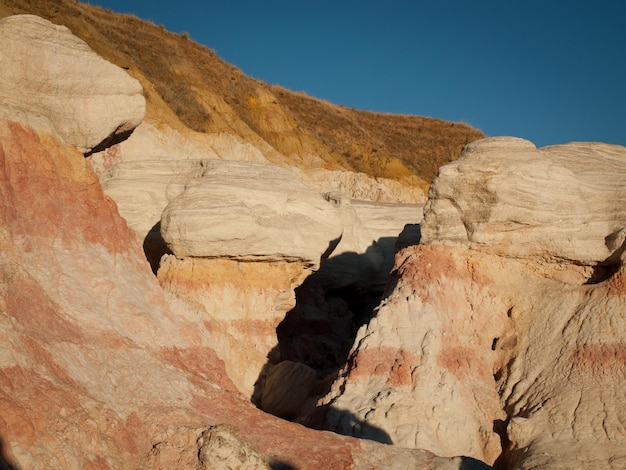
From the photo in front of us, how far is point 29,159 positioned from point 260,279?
6.47 metres

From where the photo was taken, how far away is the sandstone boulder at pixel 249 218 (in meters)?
16.3

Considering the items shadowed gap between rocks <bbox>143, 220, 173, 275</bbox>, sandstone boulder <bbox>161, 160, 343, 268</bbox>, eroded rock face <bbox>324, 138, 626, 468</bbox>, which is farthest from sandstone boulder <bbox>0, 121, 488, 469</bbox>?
shadowed gap between rocks <bbox>143, 220, 173, 275</bbox>

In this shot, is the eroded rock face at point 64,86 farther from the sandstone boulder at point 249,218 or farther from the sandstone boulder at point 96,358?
the sandstone boulder at point 249,218

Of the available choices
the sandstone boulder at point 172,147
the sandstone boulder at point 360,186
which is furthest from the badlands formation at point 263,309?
the sandstone boulder at point 360,186

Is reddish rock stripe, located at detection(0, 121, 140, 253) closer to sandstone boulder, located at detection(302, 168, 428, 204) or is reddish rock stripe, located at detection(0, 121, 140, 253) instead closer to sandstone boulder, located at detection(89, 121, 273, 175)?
sandstone boulder, located at detection(89, 121, 273, 175)

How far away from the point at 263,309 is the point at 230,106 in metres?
27.0

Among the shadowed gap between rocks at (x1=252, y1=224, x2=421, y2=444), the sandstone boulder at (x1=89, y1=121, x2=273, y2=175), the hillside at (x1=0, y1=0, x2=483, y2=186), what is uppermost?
the hillside at (x1=0, y1=0, x2=483, y2=186)

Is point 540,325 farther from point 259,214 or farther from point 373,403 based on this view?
point 259,214

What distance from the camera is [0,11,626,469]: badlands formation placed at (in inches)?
358

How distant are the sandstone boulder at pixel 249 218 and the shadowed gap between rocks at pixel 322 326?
1971 mm

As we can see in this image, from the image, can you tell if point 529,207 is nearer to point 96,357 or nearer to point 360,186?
point 96,357

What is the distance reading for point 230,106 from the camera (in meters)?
42.9

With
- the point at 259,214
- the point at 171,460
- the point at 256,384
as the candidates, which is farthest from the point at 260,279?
the point at 171,460

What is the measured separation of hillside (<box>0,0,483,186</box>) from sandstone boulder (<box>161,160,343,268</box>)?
16.3m
